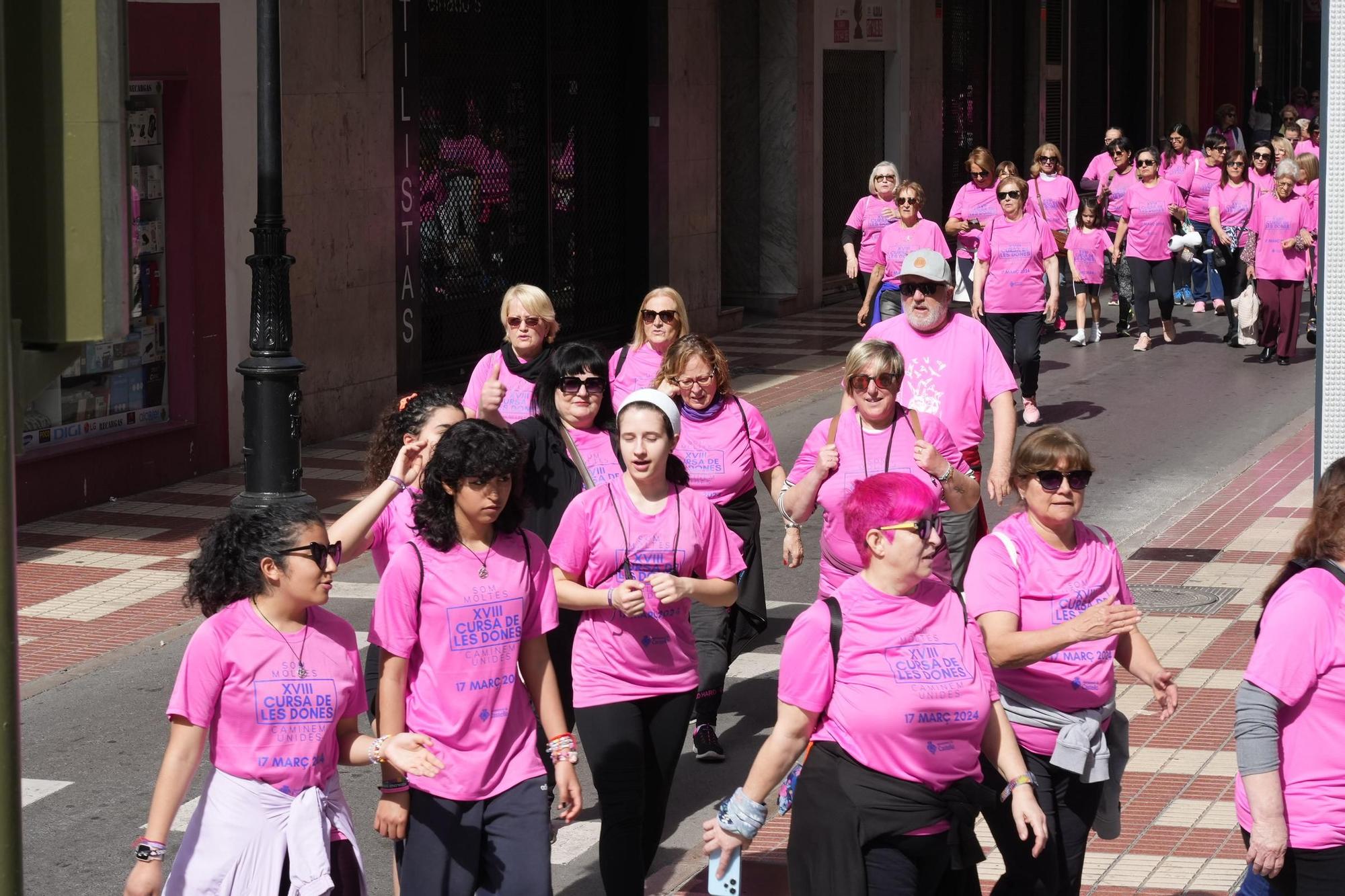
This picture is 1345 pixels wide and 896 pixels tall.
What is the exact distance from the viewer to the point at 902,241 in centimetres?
1586

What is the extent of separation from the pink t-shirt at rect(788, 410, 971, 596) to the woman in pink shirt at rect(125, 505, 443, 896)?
2697mm

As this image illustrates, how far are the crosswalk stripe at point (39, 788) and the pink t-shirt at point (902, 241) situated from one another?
9.03 meters

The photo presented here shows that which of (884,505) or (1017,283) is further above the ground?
(1017,283)

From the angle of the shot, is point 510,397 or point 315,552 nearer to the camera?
point 315,552

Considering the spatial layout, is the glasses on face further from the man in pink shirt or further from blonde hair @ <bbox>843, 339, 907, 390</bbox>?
blonde hair @ <bbox>843, 339, 907, 390</bbox>

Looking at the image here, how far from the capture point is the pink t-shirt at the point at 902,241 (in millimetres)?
15573

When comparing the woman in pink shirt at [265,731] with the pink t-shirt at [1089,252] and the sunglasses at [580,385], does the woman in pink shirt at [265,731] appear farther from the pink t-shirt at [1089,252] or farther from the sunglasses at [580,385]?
the pink t-shirt at [1089,252]

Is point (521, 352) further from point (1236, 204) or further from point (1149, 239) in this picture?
point (1236, 204)

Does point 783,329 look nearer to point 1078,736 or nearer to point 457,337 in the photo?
point 457,337

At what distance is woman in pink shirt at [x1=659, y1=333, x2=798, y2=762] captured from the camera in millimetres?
8086

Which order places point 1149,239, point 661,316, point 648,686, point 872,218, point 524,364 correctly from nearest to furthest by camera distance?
1. point 648,686
2. point 524,364
3. point 661,316
4. point 872,218
5. point 1149,239

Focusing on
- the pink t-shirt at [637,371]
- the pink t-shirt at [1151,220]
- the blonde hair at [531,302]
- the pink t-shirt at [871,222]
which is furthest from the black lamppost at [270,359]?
the pink t-shirt at [1151,220]

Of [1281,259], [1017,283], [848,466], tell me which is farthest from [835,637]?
[1281,259]

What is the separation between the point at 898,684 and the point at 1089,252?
17.4 meters
